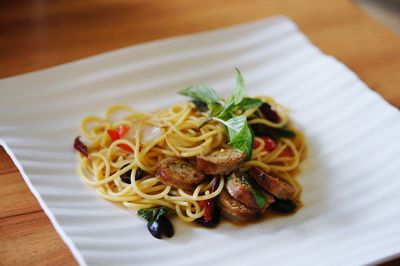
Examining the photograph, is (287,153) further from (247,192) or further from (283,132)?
(247,192)

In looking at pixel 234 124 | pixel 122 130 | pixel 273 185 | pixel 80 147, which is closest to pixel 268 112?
pixel 234 124

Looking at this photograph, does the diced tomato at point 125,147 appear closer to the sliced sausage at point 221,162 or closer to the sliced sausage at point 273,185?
the sliced sausage at point 221,162

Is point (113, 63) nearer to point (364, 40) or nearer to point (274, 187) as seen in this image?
point (274, 187)

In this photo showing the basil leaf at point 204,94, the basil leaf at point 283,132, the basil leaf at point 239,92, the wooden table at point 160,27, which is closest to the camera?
the basil leaf at point 239,92

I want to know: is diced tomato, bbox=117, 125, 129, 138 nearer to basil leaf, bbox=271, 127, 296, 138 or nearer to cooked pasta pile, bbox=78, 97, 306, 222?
cooked pasta pile, bbox=78, 97, 306, 222

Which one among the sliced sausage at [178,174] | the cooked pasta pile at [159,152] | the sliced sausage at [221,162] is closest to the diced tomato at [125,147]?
the cooked pasta pile at [159,152]

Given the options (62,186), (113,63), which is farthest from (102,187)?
(113,63)

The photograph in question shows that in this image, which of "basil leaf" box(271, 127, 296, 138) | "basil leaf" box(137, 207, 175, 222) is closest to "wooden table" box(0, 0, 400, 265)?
"basil leaf" box(271, 127, 296, 138)
